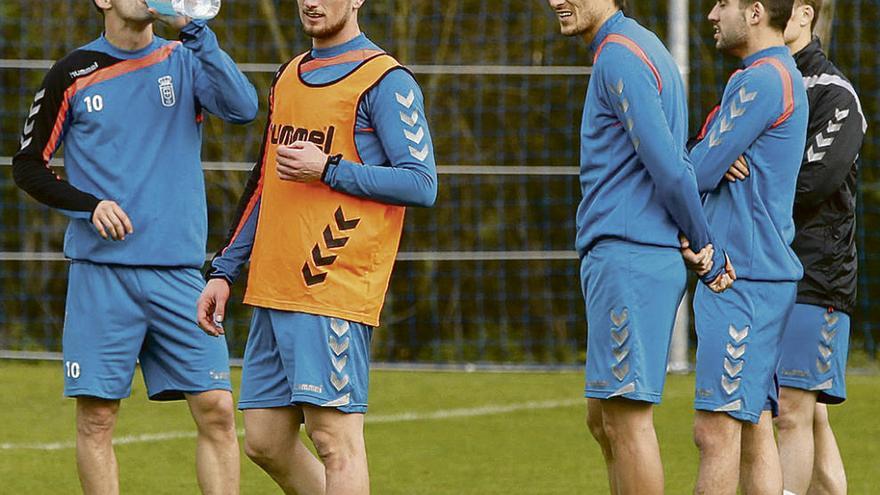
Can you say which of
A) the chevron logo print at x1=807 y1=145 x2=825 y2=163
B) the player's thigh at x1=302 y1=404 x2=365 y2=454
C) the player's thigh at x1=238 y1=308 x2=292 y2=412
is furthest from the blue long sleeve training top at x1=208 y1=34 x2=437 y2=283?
the chevron logo print at x1=807 y1=145 x2=825 y2=163

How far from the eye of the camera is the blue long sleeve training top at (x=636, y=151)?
4.41m

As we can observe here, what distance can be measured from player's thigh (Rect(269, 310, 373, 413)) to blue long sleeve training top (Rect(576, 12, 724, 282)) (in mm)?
751

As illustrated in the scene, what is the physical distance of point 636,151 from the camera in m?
4.46

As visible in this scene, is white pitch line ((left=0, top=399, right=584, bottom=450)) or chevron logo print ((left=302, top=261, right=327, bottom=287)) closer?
chevron logo print ((left=302, top=261, right=327, bottom=287))

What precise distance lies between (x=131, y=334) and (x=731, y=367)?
1829 mm

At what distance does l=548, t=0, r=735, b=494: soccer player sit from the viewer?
4.45m

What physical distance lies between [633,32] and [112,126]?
1.67 meters

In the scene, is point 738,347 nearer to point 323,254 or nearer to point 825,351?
point 825,351

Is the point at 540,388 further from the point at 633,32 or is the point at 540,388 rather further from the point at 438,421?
the point at 633,32

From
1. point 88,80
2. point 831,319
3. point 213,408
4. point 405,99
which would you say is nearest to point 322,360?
point 405,99

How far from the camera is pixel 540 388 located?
9258 mm

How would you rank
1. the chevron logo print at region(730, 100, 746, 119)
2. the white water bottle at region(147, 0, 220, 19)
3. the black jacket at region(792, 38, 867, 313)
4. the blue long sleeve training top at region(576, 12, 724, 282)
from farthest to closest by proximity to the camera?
1. the black jacket at region(792, 38, 867, 313)
2. the white water bottle at region(147, 0, 220, 19)
3. the chevron logo print at region(730, 100, 746, 119)
4. the blue long sleeve training top at region(576, 12, 724, 282)

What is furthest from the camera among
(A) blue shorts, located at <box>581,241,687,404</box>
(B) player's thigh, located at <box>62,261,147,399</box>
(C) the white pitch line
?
(C) the white pitch line

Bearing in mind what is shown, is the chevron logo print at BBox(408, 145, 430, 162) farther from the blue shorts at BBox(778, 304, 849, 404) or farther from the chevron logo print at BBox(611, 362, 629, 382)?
the blue shorts at BBox(778, 304, 849, 404)
